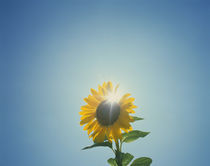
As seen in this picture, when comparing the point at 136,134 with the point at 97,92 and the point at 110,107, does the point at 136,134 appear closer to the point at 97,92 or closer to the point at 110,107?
the point at 110,107

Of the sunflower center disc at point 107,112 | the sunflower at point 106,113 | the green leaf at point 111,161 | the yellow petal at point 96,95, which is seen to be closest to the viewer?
the green leaf at point 111,161

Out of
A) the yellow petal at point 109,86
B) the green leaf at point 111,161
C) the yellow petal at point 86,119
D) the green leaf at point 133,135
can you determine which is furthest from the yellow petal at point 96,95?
the green leaf at point 111,161

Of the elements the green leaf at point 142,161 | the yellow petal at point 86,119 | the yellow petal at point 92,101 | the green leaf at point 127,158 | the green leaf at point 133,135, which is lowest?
the green leaf at point 142,161

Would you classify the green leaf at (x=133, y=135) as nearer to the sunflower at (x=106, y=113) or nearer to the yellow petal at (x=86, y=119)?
the sunflower at (x=106, y=113)

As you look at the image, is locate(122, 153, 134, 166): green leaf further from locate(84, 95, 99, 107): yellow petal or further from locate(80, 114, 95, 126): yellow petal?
locate(84, 95, 99, 107): yellow petal

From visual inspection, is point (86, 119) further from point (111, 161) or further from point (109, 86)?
point (111, 161)

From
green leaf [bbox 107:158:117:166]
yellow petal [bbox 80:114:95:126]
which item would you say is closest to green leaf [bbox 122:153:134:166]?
green leaf [bbox 107:158:117:166]

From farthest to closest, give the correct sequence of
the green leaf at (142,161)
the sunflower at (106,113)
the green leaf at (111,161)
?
the sunflower at (106,113)
the green leaf at (111,161)
the green leaf at (142,161)

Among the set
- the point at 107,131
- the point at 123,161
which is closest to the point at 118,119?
the point at 107,131
